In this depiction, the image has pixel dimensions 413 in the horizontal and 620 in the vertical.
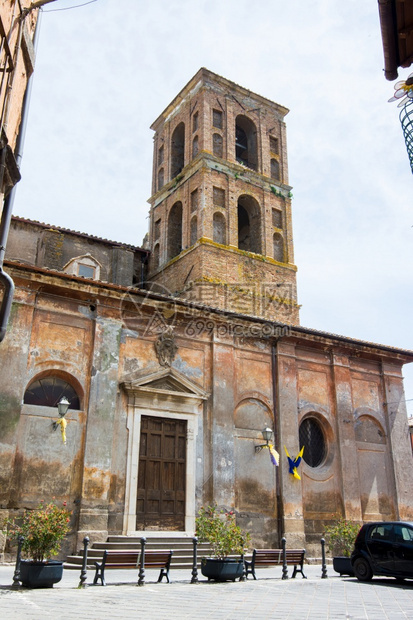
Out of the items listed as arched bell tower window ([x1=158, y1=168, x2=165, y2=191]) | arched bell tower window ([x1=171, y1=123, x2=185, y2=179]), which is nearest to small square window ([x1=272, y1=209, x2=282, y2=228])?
arched bell tower window ([x1=171, y1=123, x2=185, y2=179])

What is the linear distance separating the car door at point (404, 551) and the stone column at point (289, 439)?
18.4 ft

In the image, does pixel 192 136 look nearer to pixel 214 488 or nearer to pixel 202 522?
pixel 214 488

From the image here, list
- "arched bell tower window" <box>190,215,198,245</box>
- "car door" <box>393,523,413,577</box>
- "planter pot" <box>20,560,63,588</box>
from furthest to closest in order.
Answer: "arched bell tower window" <box>190,215,198,245</box> → "car door" <box>393,523,413,577</box> → "planter pot" <box>20,560,63,588</box>

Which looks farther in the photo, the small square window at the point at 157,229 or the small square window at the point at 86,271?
the small square window at the point at 157,229

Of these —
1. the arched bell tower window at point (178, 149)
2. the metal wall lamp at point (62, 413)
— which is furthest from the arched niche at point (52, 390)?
the arched bell tower window at point (178, 149)

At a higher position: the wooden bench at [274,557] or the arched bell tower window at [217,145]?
the arched bell tower window at [217,145]

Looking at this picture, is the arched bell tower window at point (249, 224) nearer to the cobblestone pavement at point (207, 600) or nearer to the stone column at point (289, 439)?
the stone column at point (289, 439)

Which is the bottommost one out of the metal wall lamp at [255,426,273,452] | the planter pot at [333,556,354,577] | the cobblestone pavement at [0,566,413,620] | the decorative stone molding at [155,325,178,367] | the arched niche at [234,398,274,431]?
the cobblestone pavement at [0,566,413,620]

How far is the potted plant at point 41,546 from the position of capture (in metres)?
8.91

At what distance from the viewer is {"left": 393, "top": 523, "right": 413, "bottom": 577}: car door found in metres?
10.5

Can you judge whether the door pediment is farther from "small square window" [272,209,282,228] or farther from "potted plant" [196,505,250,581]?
"small square window" [272,209,282,228]

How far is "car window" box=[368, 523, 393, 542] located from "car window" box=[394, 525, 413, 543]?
13 cm

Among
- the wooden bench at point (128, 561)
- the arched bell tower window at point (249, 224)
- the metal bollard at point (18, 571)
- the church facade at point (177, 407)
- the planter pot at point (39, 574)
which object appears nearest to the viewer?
the planter pot at point (39, 574)

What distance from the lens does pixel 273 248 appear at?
2803cm
